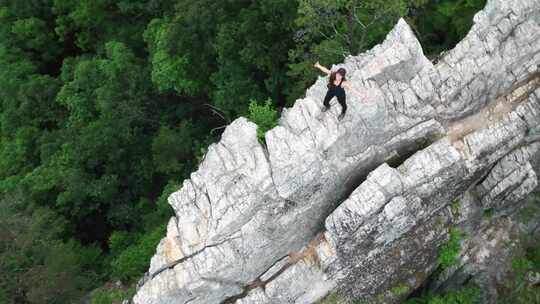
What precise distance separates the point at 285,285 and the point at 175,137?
38.6 ft

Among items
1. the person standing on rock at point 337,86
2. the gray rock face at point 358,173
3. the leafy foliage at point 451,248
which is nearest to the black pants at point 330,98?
the person standing on rock at point 337,86

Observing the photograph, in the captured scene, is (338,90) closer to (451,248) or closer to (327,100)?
(327,100)

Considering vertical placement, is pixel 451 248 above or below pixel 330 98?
below

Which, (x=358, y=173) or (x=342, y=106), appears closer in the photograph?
(x=342, y=106)

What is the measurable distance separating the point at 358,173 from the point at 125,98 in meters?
16.1

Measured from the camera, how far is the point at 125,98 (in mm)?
28156

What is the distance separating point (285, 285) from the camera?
664 inches

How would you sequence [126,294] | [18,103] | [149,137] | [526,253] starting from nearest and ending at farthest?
1. [526,253]
2. [126,294]
3. [149,137]
4. [18,103]

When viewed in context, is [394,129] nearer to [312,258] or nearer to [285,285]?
[312,258]

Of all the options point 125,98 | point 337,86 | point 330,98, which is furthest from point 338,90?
point 125,98

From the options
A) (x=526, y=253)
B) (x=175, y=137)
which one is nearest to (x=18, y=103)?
(x=175, y=137)

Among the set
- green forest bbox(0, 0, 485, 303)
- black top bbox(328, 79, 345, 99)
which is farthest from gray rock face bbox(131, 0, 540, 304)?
green forest bbox(0, 0, 485, 303)

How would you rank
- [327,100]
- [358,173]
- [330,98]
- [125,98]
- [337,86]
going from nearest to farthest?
[337,86]
[330,98]
[327,100]
[358,173]
[125,98]

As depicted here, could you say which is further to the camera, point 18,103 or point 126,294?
point 18,103
